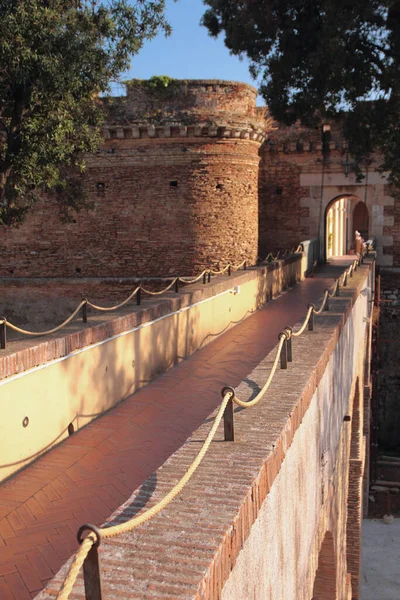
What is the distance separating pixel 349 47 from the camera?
1341 cm

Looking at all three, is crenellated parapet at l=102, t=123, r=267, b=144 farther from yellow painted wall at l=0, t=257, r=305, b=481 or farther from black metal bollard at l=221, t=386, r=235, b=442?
black metal bollard at l=221, t=386, r=235, b=442

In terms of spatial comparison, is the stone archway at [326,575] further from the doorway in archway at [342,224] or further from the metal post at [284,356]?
the doorway in archway at [342,224]

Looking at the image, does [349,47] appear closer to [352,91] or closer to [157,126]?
[352,91]

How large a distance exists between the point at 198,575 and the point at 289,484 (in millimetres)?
1926

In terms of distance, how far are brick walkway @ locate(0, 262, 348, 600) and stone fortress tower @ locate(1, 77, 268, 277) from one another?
9045mm

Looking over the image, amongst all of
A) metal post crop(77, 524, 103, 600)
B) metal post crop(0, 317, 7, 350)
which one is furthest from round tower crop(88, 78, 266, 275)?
metal post crop(77, 524, 103, 600)

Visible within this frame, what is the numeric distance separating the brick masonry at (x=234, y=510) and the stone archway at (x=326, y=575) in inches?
55.7

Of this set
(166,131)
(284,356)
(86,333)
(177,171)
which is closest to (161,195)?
(177,171)

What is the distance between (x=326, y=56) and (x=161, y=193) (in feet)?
20.7

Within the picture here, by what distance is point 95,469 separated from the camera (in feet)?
17.5

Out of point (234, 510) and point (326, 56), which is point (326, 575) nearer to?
point (234, 510)

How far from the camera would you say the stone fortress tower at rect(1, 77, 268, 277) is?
679 inches

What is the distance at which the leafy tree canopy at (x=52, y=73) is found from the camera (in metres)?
10.2

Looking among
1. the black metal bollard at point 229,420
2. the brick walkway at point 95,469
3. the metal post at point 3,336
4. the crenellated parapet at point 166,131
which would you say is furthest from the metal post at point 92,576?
the crenellated parapet at point 166,131
